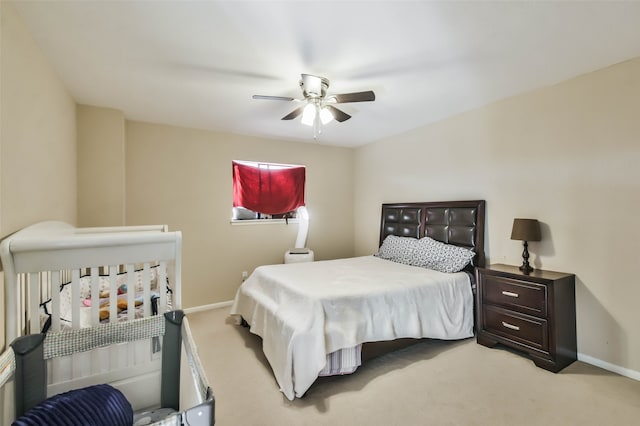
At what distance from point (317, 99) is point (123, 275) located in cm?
223

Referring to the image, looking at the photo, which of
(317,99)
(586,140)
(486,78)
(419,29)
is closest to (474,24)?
(419,29)

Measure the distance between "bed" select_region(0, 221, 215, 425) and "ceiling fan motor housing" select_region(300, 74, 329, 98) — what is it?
1.51 meters

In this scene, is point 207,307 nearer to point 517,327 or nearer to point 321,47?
point 321,47

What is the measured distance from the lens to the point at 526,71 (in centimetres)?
241

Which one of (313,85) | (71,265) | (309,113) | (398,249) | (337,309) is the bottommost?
(337,309)

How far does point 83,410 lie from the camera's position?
102 cm

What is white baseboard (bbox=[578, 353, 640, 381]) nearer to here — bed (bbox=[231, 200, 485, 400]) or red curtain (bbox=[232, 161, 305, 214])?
bed (bbox=[231, 200, 485, 400])

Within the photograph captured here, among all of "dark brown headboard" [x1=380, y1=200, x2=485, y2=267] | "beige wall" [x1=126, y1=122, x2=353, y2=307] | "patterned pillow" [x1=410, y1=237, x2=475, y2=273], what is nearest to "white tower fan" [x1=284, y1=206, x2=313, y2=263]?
"beige wall" [x1=126, y1=122, x2=353, y2=307]

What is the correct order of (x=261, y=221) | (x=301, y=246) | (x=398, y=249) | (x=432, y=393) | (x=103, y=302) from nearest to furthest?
1. (x=103, y=302)
2. (x=432, y=393)
3. (x=398, y=249)
4. (x=261, y=221)
5. (x=301, y=246)

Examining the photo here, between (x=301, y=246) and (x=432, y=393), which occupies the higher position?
(x=301, y=246)

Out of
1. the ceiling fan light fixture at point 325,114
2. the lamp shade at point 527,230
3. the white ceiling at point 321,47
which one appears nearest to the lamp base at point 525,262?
the lamp shade at point 527,230

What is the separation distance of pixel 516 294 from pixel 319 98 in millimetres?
2513

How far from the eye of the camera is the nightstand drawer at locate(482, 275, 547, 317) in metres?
2.41

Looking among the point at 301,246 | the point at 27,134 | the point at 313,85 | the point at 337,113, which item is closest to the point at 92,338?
the point at 27,134
